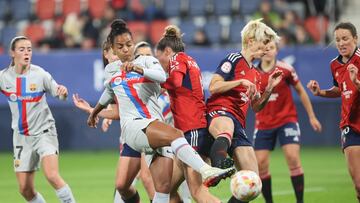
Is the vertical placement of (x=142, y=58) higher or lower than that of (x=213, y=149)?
higher

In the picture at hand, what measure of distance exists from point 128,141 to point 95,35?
40.4 ft

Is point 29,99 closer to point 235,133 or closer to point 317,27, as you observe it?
point 235,133

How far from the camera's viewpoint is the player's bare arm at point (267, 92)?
904 centimetres

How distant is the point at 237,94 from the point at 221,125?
17.6 inches

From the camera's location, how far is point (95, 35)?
2077 cm

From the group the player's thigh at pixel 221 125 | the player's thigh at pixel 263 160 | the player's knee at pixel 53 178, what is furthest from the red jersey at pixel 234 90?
the player's thigh at pixel 263 160

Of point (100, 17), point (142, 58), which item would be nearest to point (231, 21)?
point (100, 17)

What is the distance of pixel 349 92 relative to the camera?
9.37 meters

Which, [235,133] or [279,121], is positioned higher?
[235,133]

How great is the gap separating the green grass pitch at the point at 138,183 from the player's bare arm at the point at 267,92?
2870mm

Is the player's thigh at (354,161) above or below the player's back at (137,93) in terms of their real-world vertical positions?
below

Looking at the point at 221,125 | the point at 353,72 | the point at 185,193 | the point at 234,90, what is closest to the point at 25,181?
the point at 185,193

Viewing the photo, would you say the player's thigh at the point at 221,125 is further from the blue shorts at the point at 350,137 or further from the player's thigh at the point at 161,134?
the blue shorts at the point at 350,137

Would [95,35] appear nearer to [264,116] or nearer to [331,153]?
[331,153]
